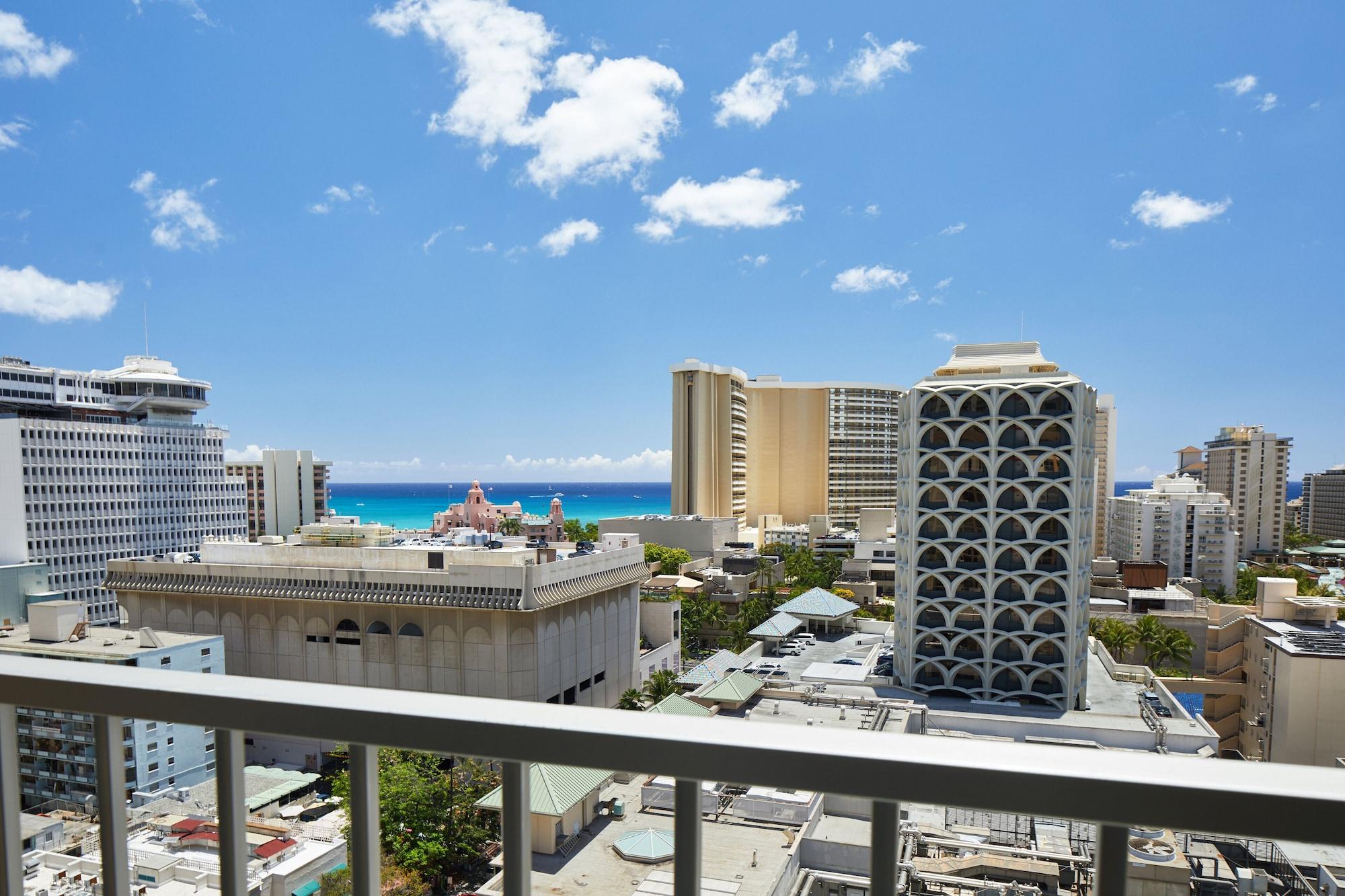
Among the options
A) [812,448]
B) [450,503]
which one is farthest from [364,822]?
[450,503]

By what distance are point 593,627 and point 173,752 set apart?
11.2 metres

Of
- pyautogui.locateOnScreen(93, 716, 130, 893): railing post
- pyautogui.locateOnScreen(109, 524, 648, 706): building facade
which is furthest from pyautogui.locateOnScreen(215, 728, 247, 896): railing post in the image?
pyautogui.locateOnScreen(109, 524, 648, 706): building facade

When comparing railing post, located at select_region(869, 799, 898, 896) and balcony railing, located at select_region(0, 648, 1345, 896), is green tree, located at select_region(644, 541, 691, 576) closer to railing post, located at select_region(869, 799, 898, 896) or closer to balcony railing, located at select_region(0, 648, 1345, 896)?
balcony railing, located at select_region(0, 648, 1345, 896)

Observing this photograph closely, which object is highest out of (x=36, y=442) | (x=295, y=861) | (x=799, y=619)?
(x=36, y=442)

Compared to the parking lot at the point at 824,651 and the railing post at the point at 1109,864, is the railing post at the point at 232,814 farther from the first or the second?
the parking lot at the point at 824,651

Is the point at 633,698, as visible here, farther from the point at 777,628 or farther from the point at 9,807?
the point at 9,807

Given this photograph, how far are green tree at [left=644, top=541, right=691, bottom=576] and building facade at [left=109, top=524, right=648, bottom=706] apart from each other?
19028mm

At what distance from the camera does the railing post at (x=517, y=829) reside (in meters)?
0.96

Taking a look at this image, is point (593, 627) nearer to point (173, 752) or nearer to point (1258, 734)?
point (173, 752)

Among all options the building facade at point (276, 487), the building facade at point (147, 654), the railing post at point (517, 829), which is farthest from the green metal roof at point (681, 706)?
the building facade at point (276, 487)

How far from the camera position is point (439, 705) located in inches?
38.4

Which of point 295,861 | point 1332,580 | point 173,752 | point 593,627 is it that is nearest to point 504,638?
point 593,627

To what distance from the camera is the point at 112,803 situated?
3.81 feet

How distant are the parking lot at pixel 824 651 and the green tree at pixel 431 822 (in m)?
10.1
